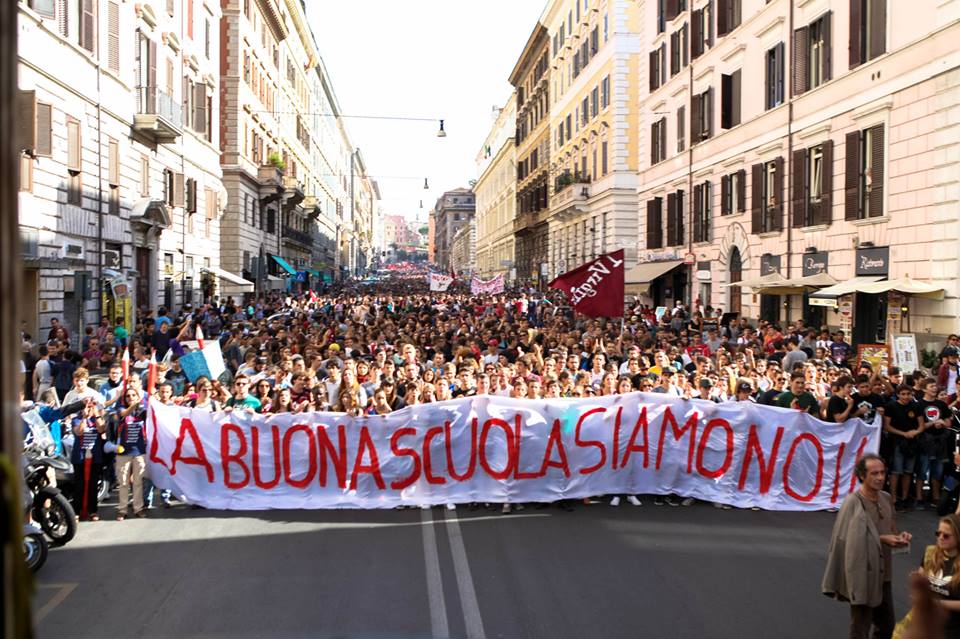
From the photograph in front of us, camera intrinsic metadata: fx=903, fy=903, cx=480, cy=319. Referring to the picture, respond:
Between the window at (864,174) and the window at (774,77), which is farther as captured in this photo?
the window at (774,77)

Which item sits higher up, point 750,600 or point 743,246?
point 743,246

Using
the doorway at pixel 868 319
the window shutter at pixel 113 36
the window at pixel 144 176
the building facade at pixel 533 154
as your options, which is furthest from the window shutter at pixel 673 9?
the building facade at pixel 533 154

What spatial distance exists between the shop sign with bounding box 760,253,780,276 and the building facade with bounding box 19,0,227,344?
1851cm

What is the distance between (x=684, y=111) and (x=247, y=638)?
33.3 meters

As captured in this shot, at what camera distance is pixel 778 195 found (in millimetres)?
27453

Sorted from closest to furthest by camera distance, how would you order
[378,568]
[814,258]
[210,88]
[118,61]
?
[378,568] < [814,258] < [118,61] < [210,88]

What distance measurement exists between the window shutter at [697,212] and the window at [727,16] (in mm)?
5683

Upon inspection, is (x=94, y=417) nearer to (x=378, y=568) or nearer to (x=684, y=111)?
(x=378, y=568)

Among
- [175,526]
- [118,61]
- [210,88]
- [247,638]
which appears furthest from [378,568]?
[210,88]

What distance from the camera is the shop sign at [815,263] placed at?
2411 cm

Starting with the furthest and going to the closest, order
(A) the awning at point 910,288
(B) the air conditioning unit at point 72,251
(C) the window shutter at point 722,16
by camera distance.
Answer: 1. (C) the window shutter at point 722,16
2. (B) the air conditioning unit at point 72,251
3. (A) the awning at point 910,288

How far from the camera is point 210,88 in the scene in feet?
128

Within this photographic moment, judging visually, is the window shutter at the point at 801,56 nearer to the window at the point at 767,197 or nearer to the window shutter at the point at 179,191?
the window at the point at 767,197

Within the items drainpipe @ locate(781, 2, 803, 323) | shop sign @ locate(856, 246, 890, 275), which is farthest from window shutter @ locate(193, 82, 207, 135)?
shop sign @ locate(856, 246, 890, 275)
